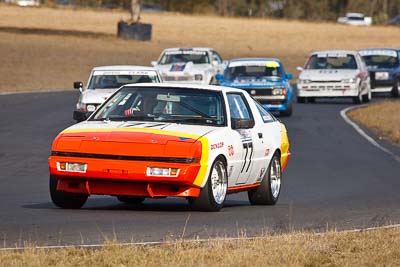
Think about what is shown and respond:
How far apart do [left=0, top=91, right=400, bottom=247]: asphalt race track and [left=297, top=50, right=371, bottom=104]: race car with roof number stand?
424 inches

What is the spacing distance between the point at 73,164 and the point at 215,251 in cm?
327

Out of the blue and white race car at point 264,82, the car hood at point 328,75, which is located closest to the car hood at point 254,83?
the blue and white race car at point 264,82

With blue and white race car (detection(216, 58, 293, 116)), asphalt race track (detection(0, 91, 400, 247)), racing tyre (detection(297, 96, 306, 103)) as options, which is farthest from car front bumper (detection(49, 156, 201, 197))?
racing tyre (detection(297, 96, 306, 103))

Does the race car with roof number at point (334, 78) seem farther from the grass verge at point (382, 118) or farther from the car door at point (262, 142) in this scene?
the car door at point (262, 142)

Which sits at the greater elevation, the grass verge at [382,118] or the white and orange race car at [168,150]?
the white and orange race car at [168,150]

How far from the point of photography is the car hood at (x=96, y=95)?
80.9 feet

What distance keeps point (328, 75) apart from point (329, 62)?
4.38 feet

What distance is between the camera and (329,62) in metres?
37.2

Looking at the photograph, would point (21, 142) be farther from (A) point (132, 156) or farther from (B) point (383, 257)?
(B) point (383, 257)

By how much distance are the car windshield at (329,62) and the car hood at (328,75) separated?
0.35 m

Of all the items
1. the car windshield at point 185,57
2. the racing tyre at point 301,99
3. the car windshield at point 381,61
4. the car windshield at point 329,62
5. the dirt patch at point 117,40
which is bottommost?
the dirt patch at point 117,40

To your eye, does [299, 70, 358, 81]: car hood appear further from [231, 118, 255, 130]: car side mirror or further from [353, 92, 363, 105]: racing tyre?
[231, 118, 255, 130]: car side mirror

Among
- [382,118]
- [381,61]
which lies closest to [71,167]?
[382,118]

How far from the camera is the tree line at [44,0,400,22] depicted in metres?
114
